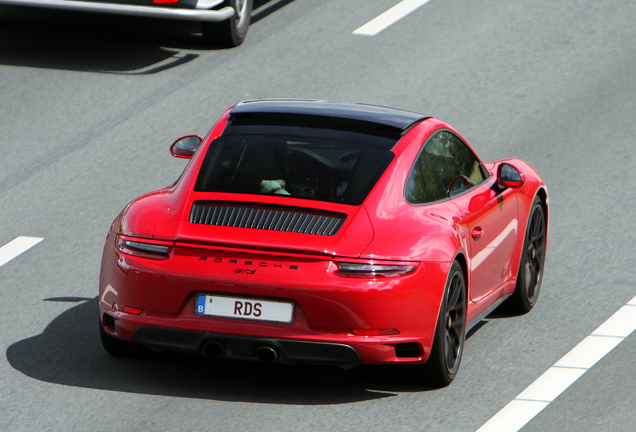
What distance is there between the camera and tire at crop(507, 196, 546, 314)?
770 cm

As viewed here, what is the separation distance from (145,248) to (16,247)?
313 cm

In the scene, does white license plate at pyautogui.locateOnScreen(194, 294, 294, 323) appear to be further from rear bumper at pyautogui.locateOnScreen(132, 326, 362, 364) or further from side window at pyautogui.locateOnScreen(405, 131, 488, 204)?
side window at pyautogui.locateOnScreen(405, 131, 488, 204)

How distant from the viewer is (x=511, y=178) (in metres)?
7.26

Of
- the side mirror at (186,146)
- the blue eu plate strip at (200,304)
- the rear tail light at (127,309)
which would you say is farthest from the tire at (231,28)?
the blue eu plate strip at (200,304)

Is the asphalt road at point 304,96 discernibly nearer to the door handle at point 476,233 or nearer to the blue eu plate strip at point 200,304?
the blue eu plate strip at point 200,304

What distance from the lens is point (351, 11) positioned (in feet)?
50.7

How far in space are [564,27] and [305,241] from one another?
33.2 feet

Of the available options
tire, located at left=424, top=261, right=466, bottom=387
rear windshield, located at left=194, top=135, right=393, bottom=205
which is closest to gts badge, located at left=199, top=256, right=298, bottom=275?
rear windshield, located at left=194, top=135, right=393, bottom=205

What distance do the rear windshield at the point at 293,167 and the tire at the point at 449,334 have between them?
705mm

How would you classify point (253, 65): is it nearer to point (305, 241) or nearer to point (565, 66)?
point (565, 66)

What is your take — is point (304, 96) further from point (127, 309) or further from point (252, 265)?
point (252, 265)

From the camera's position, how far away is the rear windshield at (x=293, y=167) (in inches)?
242

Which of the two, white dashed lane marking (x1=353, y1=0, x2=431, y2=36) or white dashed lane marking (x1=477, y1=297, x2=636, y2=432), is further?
white dashed lane marking (x1=353, y1=0, x2=431, y2=36)

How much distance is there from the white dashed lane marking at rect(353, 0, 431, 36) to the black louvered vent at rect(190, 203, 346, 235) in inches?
351
